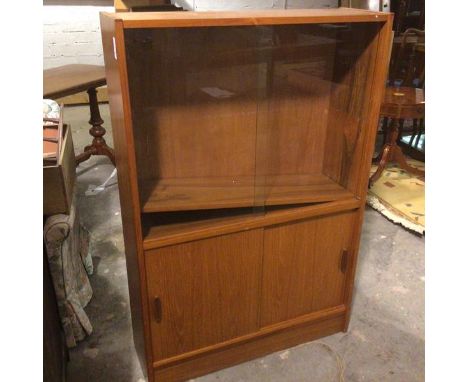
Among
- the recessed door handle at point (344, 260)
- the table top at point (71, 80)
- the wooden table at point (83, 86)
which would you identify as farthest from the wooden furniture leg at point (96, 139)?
the recessed door handle at point (344, 260)

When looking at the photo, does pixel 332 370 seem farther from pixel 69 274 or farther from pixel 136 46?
pixel 136 46

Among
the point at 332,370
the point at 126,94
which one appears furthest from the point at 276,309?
the point at 126,94

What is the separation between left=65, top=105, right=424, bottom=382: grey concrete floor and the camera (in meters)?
1.50

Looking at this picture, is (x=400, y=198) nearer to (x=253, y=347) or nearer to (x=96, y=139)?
(x=253, y=347)

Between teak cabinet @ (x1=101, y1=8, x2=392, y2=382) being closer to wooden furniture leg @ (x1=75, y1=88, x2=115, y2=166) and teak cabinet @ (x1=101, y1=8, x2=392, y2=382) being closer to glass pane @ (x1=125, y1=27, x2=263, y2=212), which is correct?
glass pane @ (x1=125, y1=27, x2=263, y2=212)

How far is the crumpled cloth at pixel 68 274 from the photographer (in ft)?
4.65

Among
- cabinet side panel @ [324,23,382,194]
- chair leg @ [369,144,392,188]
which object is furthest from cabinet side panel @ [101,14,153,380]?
chair leg @ [369,144,392,188]

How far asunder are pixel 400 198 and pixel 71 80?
7.30 ft

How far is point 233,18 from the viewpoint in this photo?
102 cm

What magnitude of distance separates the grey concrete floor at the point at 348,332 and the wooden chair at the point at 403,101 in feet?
2.40

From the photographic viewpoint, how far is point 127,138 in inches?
41.9

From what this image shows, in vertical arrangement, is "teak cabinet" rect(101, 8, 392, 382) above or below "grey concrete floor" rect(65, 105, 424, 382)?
above

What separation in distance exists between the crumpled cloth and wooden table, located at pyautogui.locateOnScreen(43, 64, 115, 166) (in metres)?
1.17

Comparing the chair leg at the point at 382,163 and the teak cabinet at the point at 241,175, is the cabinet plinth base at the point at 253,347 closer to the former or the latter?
the teak cabinet at the point at 241,175
